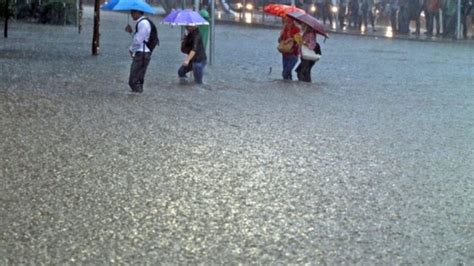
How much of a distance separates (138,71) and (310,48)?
5145 mm

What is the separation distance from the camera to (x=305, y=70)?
19.7 meters

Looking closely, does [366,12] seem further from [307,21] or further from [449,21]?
[307,21]

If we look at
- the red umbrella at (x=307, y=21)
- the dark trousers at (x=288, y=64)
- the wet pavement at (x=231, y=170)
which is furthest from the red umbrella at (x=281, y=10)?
the wet pavement at (x=231, y=170)

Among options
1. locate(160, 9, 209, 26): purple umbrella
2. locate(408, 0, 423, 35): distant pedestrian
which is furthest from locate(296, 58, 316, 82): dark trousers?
locate(408, 0, 423, 35): distant pedestrian

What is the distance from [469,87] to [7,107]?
10.3m

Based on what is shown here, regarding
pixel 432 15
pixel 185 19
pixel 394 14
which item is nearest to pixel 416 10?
pixel 432 15

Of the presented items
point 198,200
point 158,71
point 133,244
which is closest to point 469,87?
point 158,71

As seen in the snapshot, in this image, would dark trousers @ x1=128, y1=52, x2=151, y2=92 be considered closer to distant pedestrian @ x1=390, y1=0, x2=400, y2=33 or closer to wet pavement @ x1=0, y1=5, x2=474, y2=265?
wet pavement @ x1=0, y1=5, x2=474, y2=265

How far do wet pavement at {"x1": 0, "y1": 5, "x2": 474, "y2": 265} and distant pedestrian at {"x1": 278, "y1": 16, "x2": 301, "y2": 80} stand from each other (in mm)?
486

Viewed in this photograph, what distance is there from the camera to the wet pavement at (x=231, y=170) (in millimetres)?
6805

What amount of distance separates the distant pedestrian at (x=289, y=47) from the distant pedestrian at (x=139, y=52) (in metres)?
4.34

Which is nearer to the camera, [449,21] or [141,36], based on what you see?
[141,36]

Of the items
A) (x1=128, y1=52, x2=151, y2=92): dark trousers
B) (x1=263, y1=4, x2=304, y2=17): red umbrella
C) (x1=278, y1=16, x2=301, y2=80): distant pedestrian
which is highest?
(x1=263, y1=4, x2=304, y2=17): red umbrella

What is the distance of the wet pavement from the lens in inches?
268
